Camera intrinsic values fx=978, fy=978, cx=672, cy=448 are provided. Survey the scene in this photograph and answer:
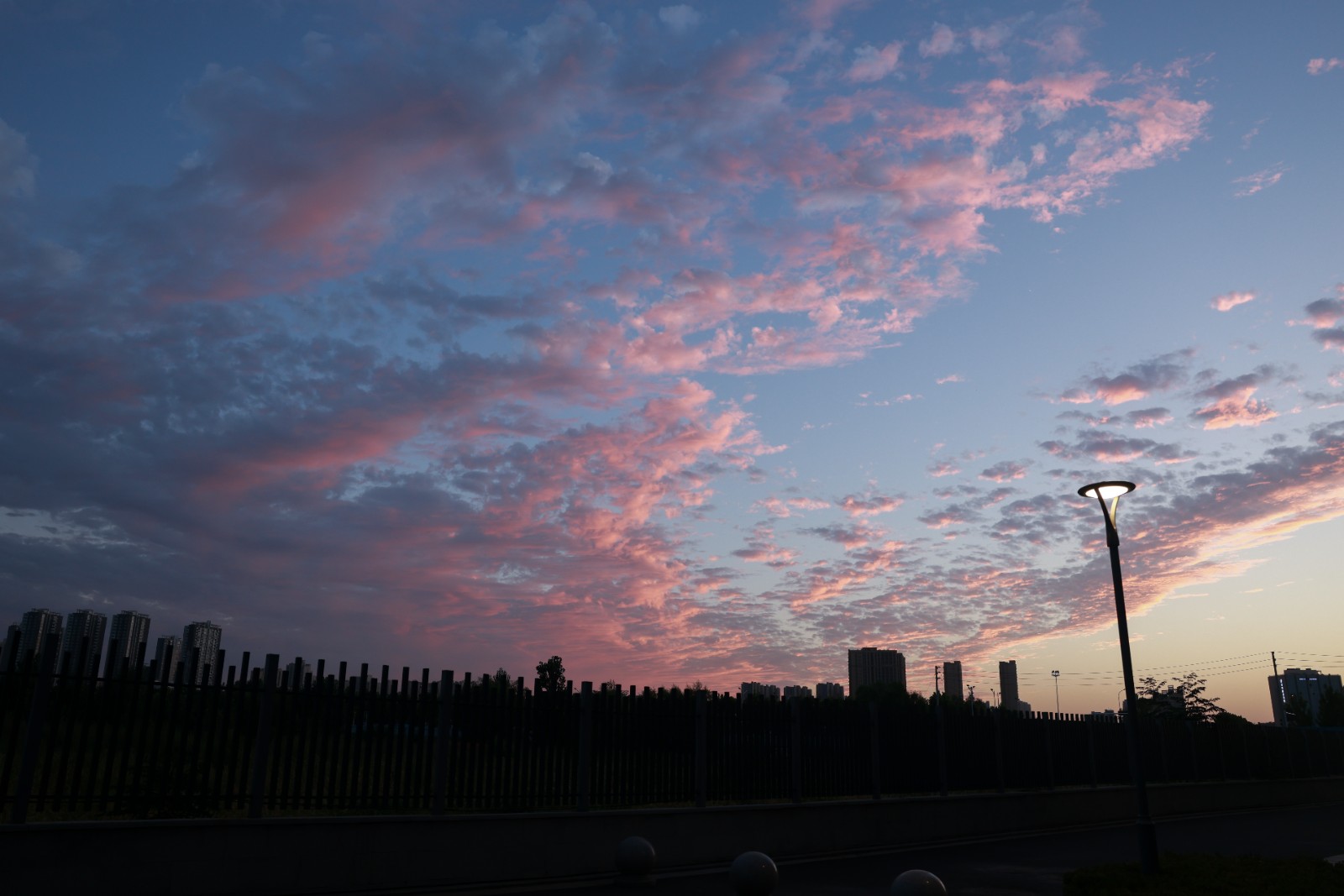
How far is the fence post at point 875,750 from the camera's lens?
70.6ft

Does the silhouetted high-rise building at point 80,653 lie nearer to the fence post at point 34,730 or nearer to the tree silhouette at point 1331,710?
the fence post at point 34,730

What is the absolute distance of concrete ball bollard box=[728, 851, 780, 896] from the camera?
36.4ft

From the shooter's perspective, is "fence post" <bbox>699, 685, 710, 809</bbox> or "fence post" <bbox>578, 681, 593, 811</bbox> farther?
"fence post" <bbox>699, 685, 710, 809</bbox>

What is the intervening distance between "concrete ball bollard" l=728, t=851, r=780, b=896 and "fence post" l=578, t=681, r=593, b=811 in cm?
524

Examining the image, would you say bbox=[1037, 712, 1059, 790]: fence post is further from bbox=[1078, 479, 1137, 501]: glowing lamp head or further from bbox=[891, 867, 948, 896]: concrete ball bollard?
bbox=[891, 867, 948, 896]: concrete ball bollard

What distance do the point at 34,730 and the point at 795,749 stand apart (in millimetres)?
13533

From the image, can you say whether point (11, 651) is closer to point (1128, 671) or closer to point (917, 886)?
point (917, 886)

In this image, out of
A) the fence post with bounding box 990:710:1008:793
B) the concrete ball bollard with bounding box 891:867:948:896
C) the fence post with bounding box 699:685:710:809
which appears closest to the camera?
the concrete ball bollard with bounding box 891:867:948:896

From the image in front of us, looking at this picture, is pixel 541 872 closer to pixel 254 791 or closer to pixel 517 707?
pixel 517 707

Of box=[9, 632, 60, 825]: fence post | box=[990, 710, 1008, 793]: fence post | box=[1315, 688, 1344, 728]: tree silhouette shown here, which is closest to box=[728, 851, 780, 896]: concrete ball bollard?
box=[9, 632, 60, 825]: fence post

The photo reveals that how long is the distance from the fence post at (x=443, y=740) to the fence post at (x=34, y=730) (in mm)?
5057

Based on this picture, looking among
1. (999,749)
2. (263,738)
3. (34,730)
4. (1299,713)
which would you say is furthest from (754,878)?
(1299,713)

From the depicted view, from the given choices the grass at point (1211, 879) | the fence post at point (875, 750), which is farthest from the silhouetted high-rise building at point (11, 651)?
the fence post at point (875, 750)

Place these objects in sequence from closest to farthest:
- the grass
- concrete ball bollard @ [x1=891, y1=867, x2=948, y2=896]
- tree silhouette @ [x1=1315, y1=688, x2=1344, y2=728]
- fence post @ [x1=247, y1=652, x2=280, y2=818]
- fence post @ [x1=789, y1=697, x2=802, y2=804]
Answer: concrete ball bollard @ [x1=891, y1=867, x2=948, y2=896] → the grass → fence post @ [x1=247, y1=652, x2=280, y2=818] → fence post @ [x1=789, y1=697, x2=802, y2=804] → tree silhouette @ [x1=1315, y1=688, x2=1344, y2=728]
